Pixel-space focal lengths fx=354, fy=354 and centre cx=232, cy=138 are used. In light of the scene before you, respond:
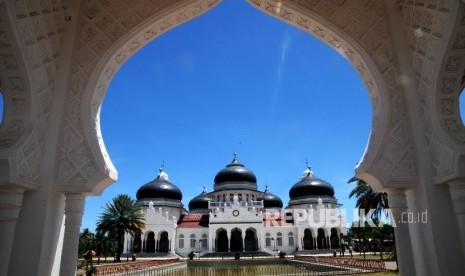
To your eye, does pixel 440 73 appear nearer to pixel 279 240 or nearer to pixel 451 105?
pixel 451 105

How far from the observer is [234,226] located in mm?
45406

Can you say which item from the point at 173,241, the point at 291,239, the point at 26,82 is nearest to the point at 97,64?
the point at 26,82

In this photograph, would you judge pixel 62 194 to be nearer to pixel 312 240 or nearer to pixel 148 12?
pixel 148 12

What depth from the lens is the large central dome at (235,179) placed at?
51344 mm

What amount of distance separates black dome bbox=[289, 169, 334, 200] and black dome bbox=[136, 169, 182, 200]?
17.6 m

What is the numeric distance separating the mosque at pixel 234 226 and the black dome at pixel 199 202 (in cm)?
392

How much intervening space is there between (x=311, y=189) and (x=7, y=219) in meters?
49.3

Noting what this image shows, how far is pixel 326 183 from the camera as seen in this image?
53750 mm

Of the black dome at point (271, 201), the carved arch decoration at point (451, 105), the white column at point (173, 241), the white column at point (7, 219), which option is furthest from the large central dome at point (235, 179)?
the white column at point (7, 219)

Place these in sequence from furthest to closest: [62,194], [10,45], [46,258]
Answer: [62,194] → [46,258] → [10,45]

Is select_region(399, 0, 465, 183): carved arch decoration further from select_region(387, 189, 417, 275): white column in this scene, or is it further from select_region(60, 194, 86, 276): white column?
select_region(60, 194, 86, 276): white column

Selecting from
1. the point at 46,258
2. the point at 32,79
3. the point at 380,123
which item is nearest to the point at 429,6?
the point at 380,123

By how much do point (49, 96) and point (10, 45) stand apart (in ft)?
3.85

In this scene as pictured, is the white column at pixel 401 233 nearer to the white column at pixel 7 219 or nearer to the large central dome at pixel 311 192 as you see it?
the white column at pixel 7 219
